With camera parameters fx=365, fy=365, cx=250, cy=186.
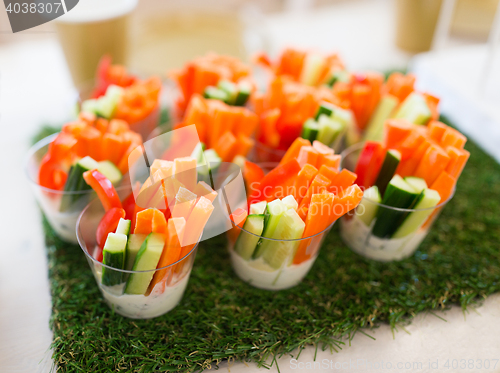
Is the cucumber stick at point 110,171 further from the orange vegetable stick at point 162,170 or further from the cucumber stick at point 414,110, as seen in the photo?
the cucumber stick at point 414,110

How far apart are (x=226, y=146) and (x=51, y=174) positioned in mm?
518

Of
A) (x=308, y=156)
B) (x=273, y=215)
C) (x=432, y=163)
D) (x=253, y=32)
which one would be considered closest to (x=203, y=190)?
(x=273, y=215)

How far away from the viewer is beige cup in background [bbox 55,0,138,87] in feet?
5.53

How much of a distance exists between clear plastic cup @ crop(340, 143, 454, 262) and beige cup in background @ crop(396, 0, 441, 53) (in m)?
1.95

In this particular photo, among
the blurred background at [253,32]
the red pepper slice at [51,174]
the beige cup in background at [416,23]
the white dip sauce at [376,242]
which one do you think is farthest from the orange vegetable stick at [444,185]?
the beige cup in background at [416,23]

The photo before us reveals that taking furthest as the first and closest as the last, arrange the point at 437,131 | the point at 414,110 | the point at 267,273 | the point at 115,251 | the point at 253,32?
the point at 253,32
the point at 414,110
the point at 437,131
the point at 267,273
the point at 115,251

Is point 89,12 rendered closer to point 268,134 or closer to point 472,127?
point 268,134

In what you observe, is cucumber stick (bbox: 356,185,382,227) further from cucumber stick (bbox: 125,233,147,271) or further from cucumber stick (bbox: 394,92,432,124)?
cucumber stick (bbox: 125,233,147,271)

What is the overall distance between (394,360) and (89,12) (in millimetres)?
1895

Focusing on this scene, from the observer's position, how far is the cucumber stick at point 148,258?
0.79 metres

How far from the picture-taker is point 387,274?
1.11 metres

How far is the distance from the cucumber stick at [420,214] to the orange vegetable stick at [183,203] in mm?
610

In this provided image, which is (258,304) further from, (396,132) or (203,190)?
(396,132)

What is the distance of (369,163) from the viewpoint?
1072 millimetres
